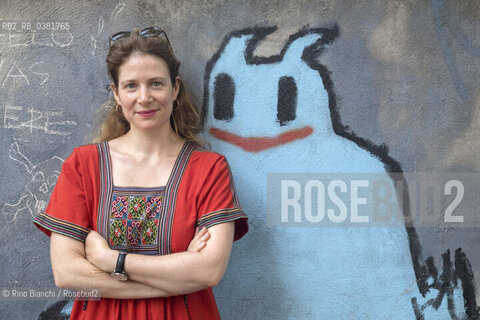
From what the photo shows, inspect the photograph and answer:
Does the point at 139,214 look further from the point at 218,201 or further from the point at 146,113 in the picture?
the point at 146,113

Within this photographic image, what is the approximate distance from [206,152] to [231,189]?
0.25 metres

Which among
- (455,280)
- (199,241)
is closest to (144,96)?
(199,241)

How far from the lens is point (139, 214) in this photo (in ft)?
7.62

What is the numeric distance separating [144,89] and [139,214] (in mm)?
586

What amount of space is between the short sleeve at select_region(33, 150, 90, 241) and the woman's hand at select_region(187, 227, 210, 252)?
49 cm

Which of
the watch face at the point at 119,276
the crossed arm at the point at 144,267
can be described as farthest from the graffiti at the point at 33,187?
the watch face at the point at 119,276

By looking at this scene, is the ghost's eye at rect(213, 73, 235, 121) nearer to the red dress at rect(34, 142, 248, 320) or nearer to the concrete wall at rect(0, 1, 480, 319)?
the concrete wall at rect(0, 1, 480, 319)

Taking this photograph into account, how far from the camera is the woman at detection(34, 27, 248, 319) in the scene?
2201 mm

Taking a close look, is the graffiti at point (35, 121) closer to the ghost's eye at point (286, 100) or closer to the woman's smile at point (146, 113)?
the woman's smile at point (146, 113)

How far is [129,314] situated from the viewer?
7.42ft

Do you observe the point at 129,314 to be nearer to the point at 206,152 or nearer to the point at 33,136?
the point at 206,152

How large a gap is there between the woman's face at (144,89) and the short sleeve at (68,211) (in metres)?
0.40

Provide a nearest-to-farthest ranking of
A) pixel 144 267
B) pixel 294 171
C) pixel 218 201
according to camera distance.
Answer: pixel 144 267, pixel 218 201, pixel 294 171

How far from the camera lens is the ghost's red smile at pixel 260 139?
2.80 metres
